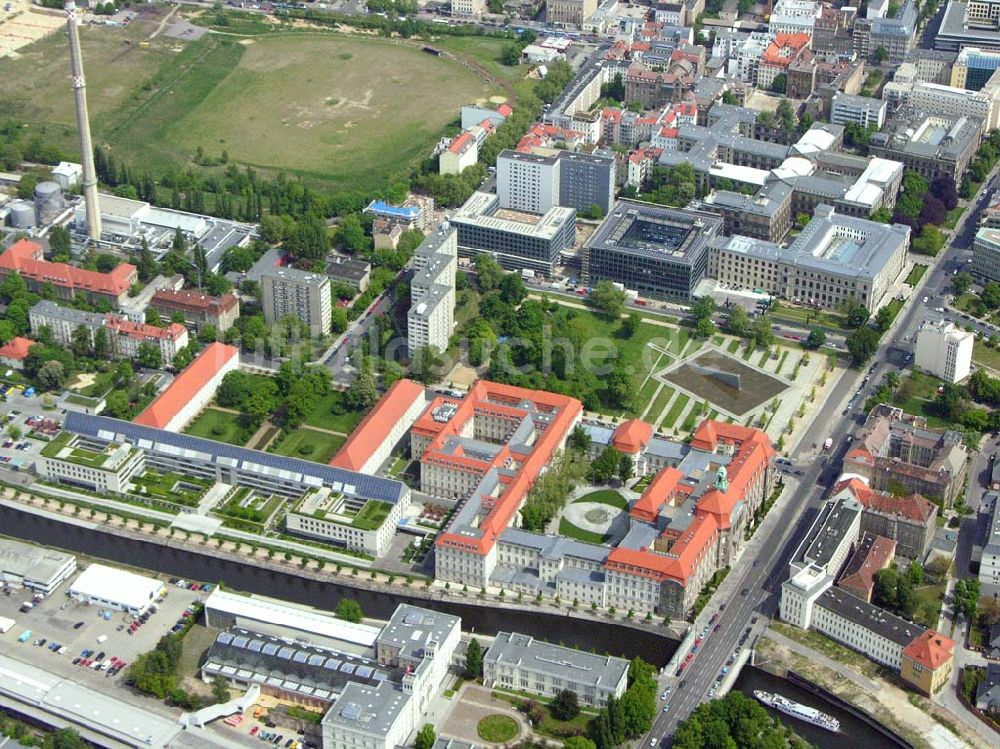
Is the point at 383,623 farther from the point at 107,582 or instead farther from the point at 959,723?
the point at 959,723

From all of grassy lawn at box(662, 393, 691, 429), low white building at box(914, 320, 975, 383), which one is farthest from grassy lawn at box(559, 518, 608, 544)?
low white building at box(914, 320, 975, 383)

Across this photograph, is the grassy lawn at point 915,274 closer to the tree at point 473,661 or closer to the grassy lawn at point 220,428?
the grassy lawn at point 220,428

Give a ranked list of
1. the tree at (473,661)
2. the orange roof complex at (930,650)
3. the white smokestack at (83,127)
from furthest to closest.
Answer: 1. the white smokestack at (83,127)
2. the tree at (473,661)
3. the orange roof complex at (930,650)

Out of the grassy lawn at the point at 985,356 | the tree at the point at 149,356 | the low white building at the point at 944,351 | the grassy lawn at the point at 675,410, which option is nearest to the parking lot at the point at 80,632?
the tree at the point at 149,356

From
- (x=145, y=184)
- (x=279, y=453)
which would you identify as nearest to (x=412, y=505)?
(x=279, y=453)

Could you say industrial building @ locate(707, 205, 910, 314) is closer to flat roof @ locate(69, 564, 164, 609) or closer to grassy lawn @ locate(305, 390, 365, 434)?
grassy lawn @ locate(305, 390, 365, 434)

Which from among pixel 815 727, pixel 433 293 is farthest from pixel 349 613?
pixel 433 293

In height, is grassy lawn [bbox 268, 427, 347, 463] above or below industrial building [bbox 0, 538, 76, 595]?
below
